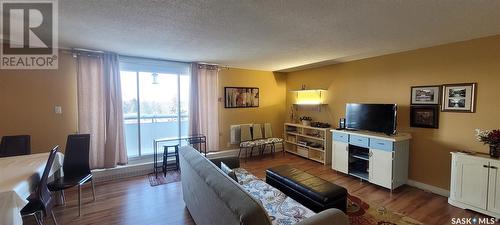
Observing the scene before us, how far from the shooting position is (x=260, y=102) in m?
5.73

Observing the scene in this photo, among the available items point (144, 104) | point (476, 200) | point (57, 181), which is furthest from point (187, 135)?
point (476, 200)

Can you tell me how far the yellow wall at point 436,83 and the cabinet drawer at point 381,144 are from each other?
0.57m

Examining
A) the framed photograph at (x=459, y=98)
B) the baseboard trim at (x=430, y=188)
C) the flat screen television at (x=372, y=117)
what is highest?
the framed photograph at (x=459, y=98)

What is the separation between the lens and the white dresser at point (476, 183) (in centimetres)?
249

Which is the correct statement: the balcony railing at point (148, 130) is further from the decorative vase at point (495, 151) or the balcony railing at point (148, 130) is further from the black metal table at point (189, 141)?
the decorative vase at point (495, 151)

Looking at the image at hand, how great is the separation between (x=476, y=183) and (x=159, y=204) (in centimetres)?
402

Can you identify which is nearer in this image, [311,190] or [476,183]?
[311,190]

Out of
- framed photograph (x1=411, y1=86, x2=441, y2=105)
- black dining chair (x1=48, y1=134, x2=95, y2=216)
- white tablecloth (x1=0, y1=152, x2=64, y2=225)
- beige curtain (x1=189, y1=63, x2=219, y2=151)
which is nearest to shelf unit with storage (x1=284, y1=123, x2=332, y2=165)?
framed photograph (x1=411, y1=86, x2=441, y2=105)

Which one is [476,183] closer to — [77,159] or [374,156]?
[374,156]

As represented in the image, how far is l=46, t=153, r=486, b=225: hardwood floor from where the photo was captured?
2.55 metres

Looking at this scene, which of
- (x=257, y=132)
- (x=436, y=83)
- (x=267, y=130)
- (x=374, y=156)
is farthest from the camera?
(x=267, y=130)

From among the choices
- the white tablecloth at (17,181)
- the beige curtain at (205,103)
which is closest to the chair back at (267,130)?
the beige curtain at (205,103)

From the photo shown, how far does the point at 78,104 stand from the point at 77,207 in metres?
1.68

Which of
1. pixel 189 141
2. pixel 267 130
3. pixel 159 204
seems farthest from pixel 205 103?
pixel 159 204
